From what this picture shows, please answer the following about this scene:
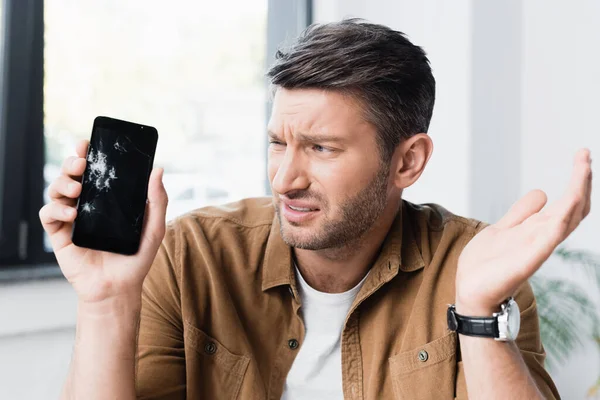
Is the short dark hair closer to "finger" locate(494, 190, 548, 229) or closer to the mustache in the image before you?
the mustache

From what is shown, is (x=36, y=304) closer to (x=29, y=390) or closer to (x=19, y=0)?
(x=29, y=390)

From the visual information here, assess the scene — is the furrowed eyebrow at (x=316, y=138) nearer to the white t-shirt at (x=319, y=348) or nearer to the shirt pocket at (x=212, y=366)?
the white t-shirt at (x=319, y=348)

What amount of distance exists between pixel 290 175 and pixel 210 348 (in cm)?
37

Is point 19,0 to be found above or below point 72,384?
above

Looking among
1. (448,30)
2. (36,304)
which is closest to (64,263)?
(36,304)

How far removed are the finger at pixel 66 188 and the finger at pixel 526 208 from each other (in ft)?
2.19

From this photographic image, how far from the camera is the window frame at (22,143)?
194cm

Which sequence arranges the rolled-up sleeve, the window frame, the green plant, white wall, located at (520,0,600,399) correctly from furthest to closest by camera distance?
1. white wall, located at (520,0,600,399)
2. the green plant
3. the window frame
4. the rolled-up sleeve

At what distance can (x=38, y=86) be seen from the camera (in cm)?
200

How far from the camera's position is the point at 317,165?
4.47 ft

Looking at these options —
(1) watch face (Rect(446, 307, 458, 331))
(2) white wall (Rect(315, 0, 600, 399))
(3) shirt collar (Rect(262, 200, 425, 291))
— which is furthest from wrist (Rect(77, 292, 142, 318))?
(2) white wall (Rect(315, 0, 600, 399))

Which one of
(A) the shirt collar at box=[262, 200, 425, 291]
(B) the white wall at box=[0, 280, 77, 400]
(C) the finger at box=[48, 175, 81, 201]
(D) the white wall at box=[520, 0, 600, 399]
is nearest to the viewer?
(C) the finger at box=[48, 175, 81, 201]

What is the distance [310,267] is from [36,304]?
88 centimetres

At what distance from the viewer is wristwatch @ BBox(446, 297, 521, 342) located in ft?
3.59
